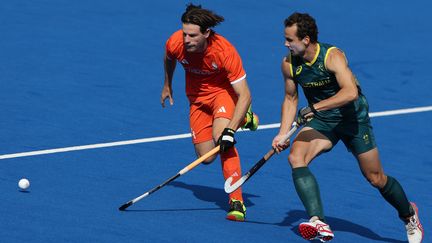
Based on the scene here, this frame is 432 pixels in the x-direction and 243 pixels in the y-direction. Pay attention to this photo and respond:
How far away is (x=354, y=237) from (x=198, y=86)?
2240 millimetres

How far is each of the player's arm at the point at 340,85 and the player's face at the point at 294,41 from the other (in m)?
0.27

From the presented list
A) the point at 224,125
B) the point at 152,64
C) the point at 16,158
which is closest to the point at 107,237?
the point at 224,125

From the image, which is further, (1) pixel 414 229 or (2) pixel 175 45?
(2) pixel 175 45

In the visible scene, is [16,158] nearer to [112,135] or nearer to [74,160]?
[74,160]

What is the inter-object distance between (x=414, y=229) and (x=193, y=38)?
9.08ft

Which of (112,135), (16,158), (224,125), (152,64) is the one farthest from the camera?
(152,64)

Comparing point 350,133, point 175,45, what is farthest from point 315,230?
point 175,45

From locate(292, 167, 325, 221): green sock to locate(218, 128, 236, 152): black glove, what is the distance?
0.87 meters

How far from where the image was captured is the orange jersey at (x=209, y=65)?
1076 centimetres

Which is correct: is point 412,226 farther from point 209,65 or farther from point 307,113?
point 209,65

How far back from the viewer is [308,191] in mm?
9859

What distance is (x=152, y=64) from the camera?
16297 mm

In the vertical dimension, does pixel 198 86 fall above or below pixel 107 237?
above

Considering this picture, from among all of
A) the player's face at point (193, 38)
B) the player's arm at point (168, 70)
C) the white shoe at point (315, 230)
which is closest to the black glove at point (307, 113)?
the white shoe at point (315, 230)
